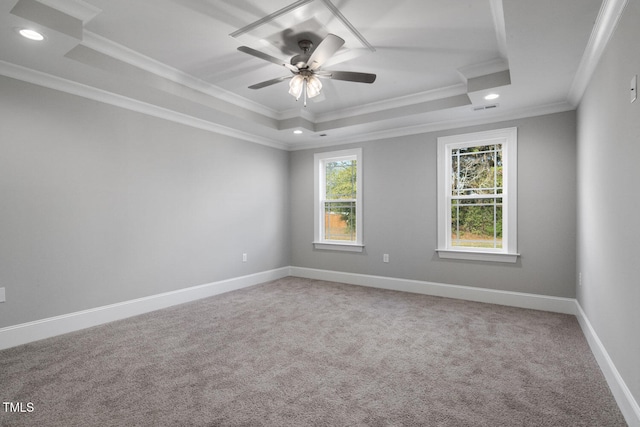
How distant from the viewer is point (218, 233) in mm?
4766

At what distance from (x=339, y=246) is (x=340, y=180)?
45.5 inches

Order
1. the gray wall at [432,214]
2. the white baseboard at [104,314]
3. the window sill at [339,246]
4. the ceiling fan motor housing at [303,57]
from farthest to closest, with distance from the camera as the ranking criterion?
1. the window sill at [339,246]
2. the gray wall at [432,214]
3. the white baseboard at [104,314]
4. the ceiling fan motor housing at [303,57]

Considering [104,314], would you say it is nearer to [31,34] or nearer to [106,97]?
[106,97]

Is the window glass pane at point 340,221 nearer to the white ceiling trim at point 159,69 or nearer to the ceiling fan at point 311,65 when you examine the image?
the white ceiling trim at point 159,69

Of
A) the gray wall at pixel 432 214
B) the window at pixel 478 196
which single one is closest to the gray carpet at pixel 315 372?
the gray wall at pixel 432 214

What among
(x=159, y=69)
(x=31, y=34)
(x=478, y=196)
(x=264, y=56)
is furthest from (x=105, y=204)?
(x=478, y=196)

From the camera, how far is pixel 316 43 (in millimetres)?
2900

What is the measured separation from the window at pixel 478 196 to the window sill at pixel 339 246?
1303 millimetres

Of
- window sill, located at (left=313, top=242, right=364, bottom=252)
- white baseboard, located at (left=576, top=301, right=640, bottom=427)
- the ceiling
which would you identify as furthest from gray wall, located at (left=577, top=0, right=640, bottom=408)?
window sill, located at (left=313, top=242, right=364, bottom=252)

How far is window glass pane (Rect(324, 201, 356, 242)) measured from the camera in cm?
553

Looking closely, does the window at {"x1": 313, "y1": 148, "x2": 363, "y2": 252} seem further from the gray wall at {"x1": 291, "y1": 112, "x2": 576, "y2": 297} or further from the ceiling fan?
the ceiling fan

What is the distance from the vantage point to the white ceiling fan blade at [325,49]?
2342 mm

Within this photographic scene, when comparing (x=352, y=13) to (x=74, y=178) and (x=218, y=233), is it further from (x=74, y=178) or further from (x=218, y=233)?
(x=218, y=233)

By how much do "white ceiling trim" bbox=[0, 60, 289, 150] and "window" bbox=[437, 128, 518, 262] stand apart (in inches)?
125
